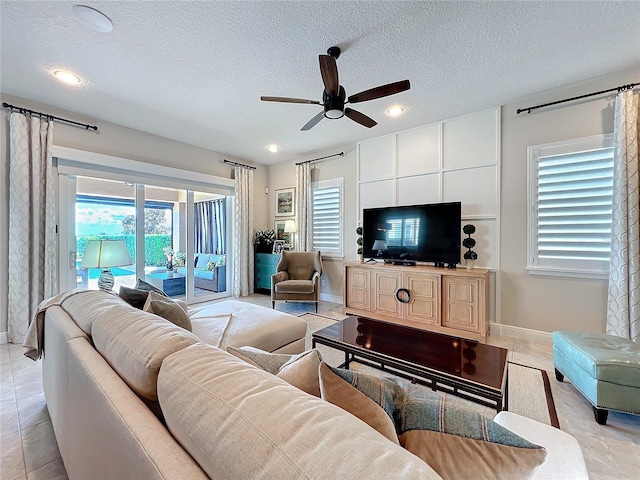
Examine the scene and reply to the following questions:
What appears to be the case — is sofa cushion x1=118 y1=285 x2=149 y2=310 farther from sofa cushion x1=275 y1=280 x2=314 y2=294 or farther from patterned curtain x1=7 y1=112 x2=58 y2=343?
sofa cushion x1=275 y1=280 x2=314 y2=294

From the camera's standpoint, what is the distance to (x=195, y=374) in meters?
0.71

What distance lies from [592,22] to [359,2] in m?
1.77

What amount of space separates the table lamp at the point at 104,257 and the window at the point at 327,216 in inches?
123

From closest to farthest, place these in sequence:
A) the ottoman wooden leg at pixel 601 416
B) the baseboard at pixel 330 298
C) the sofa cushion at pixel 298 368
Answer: the sofa cushion at pixel 298 368
the ottoman wooden leg at pixel 601 416
the baseboard at pixel 330 298

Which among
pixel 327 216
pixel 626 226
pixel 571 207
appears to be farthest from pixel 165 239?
pixel 626 226

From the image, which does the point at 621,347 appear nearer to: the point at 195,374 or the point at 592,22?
the point at 592,22

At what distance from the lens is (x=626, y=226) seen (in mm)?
2561

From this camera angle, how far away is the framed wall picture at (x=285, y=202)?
5492 mm

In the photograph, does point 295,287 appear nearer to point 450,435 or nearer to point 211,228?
point 211,228

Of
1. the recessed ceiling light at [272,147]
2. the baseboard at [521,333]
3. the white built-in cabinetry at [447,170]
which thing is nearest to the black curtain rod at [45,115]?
the recessed ceiling light at [272,147]

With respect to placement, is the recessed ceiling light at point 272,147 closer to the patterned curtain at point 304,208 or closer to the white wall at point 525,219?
the patterned curtain at point 304,208

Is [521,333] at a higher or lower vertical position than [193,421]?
lower

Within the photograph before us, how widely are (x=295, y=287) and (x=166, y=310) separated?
8.56ft

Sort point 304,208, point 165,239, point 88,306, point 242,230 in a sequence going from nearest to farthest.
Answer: point 88,306 → point 165,239 → point 304,208 → point 242,230
